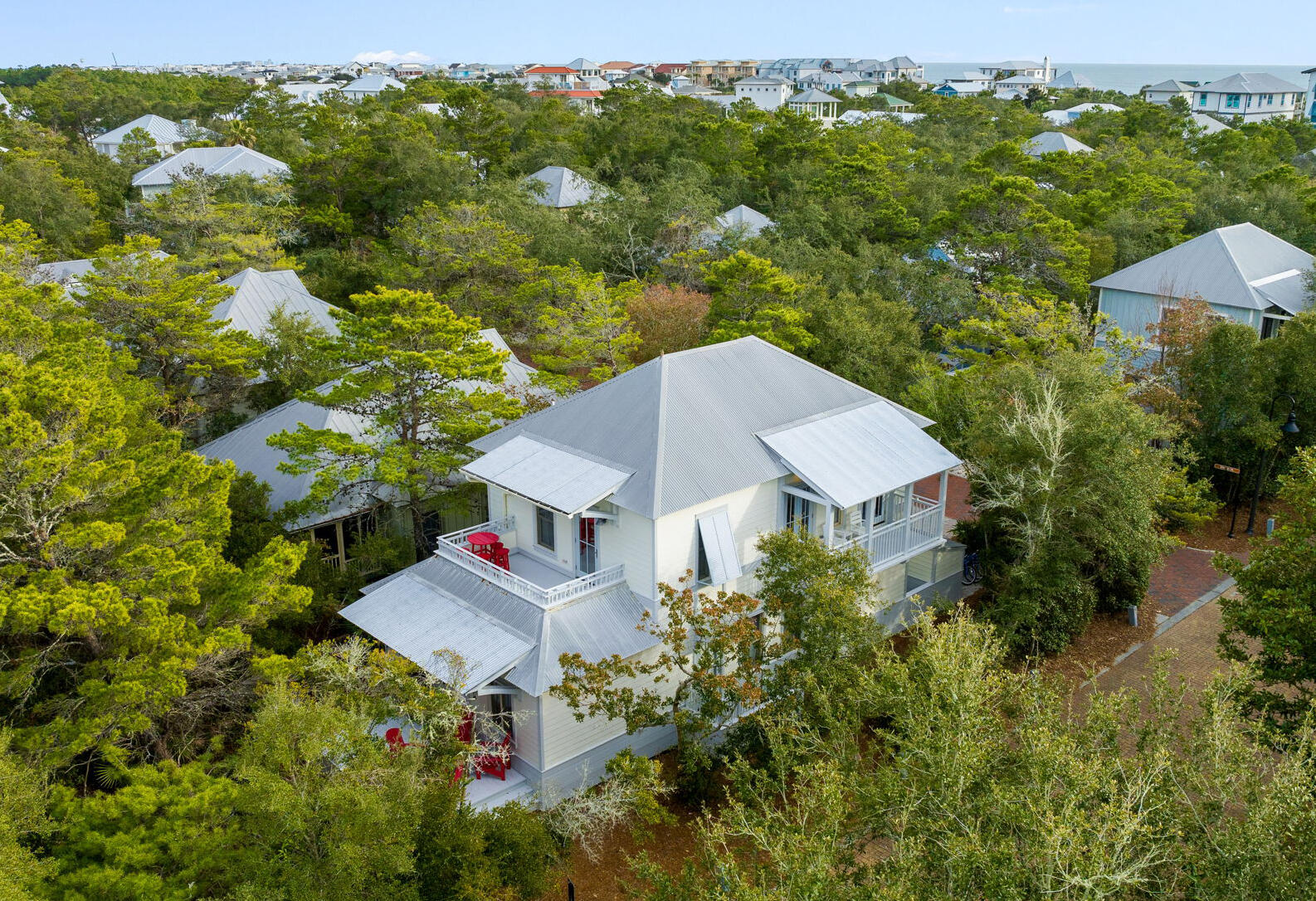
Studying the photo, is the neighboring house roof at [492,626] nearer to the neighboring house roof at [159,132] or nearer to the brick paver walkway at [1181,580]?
the brick paver walkway at [1181,580]

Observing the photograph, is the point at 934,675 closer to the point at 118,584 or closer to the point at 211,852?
the point at 211,852

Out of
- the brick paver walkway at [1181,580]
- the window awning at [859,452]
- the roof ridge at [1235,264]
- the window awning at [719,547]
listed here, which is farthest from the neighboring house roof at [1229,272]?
the window awning at [719,547]

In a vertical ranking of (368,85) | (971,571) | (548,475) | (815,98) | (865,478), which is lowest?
(971,571)

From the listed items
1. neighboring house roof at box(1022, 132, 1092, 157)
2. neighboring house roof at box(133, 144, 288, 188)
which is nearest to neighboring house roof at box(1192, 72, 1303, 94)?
neighboring house roof at box(1022, 132, 1092, 157)

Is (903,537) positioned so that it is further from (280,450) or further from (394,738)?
(280,450)

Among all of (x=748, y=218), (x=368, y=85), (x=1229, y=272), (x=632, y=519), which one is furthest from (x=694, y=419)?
(x=368, y=85)

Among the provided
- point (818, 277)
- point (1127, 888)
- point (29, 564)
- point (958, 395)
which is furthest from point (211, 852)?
point (818, 277)

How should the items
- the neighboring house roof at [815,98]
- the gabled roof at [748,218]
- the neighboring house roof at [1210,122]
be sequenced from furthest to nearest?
1. the neighboring house roof at [815,98]
2. the neighboring house roof at [1210,122]
3. the gabled roof at [748,218]
